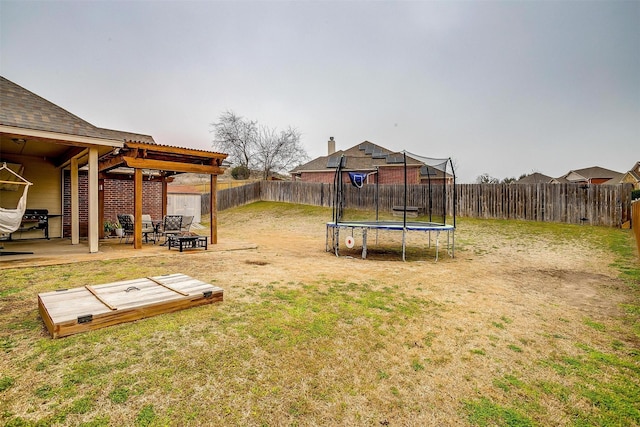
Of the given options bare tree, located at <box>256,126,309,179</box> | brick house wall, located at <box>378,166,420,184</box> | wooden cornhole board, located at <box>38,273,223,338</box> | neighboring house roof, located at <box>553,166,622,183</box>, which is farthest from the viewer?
neighboring house roof, located at <box>553,166,622,183</box>

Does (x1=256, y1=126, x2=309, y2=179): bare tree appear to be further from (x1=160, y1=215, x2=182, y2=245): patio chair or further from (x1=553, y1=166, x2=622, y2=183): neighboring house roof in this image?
(x1=553, y1=166, x2=622, y2=183): neighboring house roof

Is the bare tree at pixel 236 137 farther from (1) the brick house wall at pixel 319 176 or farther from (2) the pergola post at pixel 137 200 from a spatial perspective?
(2) the pergola post at pixel 137 200

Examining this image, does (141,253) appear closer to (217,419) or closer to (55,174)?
(55,174)

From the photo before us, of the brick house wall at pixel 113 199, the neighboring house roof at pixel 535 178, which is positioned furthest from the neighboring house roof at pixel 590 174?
the brick house wall at pixel 113 199

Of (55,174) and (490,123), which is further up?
(490,123)

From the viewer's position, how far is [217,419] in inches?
77.6

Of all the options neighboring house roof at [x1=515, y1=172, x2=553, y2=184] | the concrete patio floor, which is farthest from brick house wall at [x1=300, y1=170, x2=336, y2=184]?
neighboring house roof at [x1=515, y1=172, x2=553, y2=184]

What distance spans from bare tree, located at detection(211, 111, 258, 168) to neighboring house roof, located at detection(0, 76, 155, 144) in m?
28.3

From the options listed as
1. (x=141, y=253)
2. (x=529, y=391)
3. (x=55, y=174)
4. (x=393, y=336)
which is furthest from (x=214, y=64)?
(x=529, y=391)

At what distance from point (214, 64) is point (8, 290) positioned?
50.0ft

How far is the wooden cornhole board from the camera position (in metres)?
3.03

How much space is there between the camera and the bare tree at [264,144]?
118 feet

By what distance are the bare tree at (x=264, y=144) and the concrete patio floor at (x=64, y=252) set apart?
27.5m

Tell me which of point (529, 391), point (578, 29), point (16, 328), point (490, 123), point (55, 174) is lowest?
point (529, 391)
